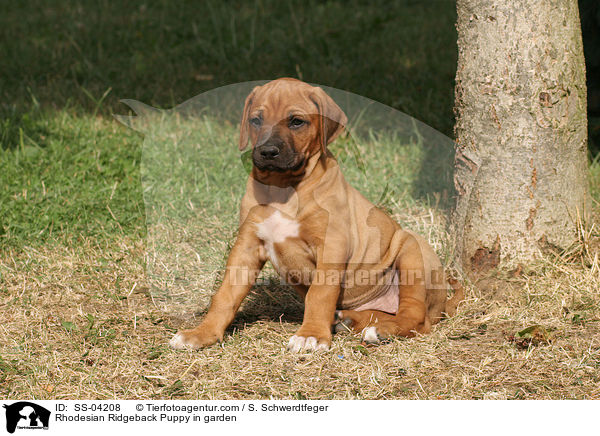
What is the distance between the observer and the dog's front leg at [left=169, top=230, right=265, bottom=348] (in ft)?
13.5

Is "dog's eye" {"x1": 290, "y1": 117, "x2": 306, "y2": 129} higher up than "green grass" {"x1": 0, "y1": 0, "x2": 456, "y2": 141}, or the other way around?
"green grass" {"x1": 0, "y1": 0, "x2": 456, "y2": 141}

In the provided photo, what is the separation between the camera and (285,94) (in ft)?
12.8

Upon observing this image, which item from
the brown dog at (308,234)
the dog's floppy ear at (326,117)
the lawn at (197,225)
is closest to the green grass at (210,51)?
the lawn at (197,225)

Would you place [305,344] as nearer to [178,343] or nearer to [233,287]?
[233,287]

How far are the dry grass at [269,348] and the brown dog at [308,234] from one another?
0.16 meters

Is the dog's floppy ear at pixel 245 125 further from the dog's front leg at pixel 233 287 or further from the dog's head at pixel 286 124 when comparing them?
the dog's front leg at pixel 233 287

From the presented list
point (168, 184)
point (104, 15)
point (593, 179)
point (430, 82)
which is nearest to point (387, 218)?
point (168, 184)

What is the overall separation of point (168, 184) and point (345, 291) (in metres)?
2.21

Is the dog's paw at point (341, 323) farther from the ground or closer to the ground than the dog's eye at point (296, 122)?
closer to the ground

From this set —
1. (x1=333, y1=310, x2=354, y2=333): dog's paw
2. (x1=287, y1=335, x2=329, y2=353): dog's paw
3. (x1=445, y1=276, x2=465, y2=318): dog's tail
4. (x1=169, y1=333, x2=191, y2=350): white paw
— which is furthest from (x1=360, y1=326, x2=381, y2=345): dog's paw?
(x1=169, y1=333, x2=191, y2=350): white paw

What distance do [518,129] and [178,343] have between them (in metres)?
2.59

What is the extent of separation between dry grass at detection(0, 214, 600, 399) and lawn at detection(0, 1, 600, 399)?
0.01 m

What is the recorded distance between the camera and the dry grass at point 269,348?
12.3 ft
